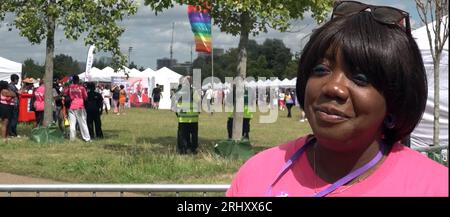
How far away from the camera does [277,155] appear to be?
197 cm

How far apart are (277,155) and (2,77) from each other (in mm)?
23937

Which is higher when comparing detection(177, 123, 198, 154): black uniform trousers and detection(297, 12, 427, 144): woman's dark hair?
detection(297, 12, 427, 144): woman's dark hair

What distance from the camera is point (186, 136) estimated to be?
13086mm

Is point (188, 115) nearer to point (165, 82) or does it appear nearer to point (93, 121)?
point (93, 121)

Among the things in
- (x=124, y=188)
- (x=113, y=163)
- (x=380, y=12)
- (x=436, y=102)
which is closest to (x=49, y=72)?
(x=113, y=163)

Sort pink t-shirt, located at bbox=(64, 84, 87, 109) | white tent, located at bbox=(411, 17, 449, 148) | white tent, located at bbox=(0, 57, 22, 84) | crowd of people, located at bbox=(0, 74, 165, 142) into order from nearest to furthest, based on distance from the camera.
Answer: white tent, located at bbox=(411, 17, 449, 148)
pink t-shirt, located at bbox=(64, 84, 87, 109)
crowd of people, located at bbox=(0, 74, 165, 142)
white tent, located at bbox=(0, 57, 22, 84)

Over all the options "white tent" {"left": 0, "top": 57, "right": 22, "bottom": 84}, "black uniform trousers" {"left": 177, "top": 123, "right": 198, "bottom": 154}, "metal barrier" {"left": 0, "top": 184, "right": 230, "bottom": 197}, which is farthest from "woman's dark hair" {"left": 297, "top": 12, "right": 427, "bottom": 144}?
"white tent" {"left": 0, "top": 57, "right": 22, "bottom": 84}

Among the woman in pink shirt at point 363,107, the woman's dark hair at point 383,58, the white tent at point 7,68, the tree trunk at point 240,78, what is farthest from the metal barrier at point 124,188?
the white tent at point 7,68

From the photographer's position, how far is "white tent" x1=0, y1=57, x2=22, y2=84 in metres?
24.5

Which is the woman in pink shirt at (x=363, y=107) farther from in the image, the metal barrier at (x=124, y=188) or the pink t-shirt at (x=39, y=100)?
the pink t-shirt at (x=39, y=100)

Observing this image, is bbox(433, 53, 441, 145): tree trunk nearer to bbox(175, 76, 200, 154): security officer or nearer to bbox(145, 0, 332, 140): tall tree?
bbox(145, 0, 332, 140): tall tree

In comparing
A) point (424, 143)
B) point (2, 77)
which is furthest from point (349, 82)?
point (2, 77)

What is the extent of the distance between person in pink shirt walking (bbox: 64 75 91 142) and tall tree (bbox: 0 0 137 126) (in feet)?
3.19
